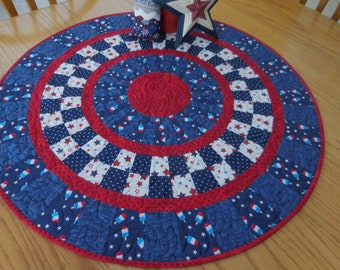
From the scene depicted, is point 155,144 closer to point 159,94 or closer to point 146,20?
point 159,94

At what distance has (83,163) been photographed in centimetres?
96

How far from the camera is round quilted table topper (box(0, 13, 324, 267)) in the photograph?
2.73 feet

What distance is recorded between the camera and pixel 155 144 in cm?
103

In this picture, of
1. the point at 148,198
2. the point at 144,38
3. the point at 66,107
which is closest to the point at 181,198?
the point at 148,198

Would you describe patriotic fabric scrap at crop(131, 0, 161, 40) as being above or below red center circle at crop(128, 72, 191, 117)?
above

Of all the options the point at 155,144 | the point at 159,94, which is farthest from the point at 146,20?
the point at 155,144

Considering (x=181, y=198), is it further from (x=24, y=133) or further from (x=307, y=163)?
(x=24, y=133)

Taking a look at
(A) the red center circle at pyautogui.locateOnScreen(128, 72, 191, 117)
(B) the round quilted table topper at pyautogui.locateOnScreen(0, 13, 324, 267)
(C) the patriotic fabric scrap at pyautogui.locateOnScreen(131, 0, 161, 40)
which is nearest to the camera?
(B) the round quilted table topper at pyautogui.locateOnScreen(0, 13, 324, 267)

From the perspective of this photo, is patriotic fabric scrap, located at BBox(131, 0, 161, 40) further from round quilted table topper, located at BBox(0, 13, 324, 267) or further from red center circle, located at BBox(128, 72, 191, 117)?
red center circle, located at BBox(128, 72, 191, 117)

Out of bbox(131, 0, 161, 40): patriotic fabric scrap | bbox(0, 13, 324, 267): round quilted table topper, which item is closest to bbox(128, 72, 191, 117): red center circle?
bbox(0, 13, 324, 267): round quilted table topper

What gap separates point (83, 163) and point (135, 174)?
0.17 m

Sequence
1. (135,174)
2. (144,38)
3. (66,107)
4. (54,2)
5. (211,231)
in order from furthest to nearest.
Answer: (54,2), (144,38), (66,107), (135,174), (211,231)

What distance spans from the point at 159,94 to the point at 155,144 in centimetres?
25

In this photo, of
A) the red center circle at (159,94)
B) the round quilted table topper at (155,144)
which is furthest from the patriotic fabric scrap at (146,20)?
the red center circle at (159,94)
